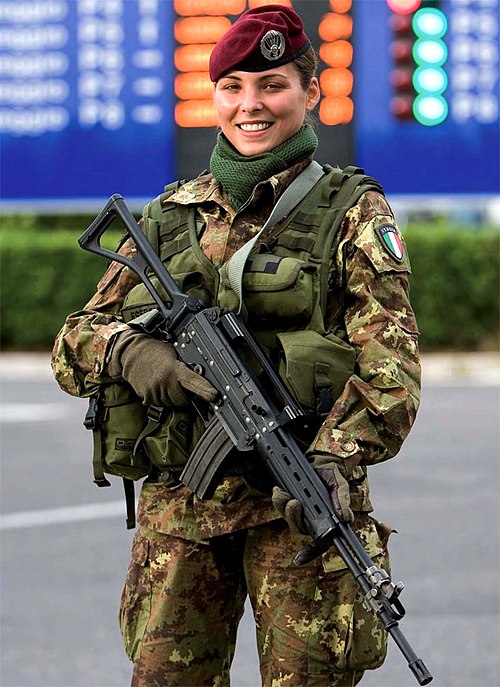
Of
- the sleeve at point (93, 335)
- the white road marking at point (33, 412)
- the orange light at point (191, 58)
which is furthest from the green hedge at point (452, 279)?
the sleeve at point (93, 335)

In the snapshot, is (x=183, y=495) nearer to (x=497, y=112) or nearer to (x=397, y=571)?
(x=397, y=571)

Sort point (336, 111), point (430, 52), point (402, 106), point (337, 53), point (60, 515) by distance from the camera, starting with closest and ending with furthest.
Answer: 1. point (60, 515)
2. point (336, 111)
3. point (337, 53)
4. point (402, 106)
5. point (430, 52)

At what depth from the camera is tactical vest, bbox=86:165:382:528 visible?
308 cm

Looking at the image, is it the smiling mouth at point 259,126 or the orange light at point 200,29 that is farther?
the orange light at point 200,29

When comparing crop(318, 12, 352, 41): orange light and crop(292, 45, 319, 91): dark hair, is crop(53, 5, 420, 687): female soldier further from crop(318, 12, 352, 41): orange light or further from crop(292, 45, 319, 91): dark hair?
crop(318, 12, 352, 41): orange light

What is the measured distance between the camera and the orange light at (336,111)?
45.0 ft

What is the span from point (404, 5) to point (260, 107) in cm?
1155

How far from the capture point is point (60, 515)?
7.69 m

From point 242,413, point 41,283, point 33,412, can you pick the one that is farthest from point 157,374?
point 41,283

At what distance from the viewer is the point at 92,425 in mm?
3285

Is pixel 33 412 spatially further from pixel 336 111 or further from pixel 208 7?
pixel 208 7

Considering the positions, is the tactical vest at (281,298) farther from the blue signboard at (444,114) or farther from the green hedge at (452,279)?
the green hedge at (452,279)

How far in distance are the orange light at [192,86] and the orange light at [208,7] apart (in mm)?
574

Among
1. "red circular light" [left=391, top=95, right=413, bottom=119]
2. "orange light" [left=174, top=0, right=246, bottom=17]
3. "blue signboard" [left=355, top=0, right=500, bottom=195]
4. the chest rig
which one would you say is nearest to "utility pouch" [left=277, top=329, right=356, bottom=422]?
the chest rig
